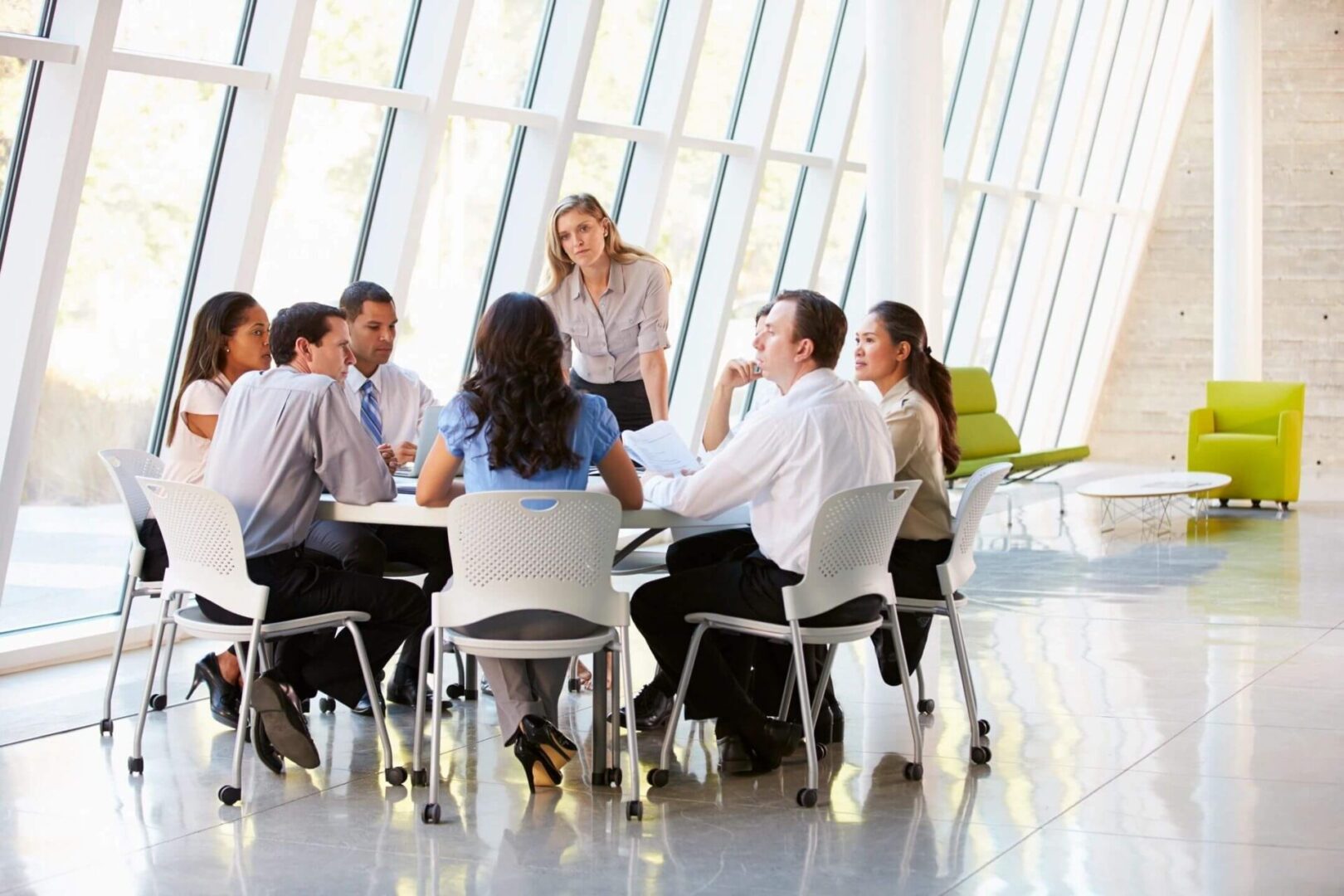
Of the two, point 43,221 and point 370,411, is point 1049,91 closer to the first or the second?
point 370,411

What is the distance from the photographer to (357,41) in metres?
7.31

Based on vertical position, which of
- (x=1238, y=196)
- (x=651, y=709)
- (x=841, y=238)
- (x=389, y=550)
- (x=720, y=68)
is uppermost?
(x=1238, y=196)

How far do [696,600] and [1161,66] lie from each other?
14.1m

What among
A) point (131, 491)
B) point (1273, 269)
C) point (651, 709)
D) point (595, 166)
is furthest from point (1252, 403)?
point (131, 491)

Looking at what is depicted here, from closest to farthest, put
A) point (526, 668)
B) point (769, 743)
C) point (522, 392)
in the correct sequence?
point (522, 392) → point (526, 668) → point (769, 743)

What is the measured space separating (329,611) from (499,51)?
4.68m

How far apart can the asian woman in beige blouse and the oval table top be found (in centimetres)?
582

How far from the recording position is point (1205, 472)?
12.4 m

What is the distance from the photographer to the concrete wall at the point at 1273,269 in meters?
16.8

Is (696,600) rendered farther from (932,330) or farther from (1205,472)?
(1205,472)

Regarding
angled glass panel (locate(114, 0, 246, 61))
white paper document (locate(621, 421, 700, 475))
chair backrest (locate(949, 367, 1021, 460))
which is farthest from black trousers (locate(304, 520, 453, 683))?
chair backrest (locate(949, 367, 1021, 460))

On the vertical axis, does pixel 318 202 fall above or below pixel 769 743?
above

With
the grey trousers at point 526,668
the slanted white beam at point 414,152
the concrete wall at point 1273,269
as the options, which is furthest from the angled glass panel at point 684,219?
the concrete wall at point 1273,269

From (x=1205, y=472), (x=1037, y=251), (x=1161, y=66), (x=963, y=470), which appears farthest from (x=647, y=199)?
(x=1161, y=66)
